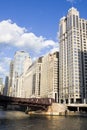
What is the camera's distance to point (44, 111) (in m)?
199

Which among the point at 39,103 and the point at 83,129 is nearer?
the point at 83,129

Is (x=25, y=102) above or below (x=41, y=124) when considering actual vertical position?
above

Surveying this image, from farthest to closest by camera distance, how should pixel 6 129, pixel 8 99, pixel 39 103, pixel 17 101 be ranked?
pixel 39 103
pixel 17 101
pixel 8 99
pixel 6 129

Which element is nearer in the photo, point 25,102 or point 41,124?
point 41,124

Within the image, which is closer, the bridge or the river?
the river

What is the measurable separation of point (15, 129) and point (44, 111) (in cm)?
11747

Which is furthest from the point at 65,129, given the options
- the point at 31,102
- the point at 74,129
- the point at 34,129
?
the point at 31,102

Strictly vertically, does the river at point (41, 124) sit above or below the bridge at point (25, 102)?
below

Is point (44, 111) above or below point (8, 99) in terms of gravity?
below

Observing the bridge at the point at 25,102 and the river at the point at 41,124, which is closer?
the river at the point at 41,124

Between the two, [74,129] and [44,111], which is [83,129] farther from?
[44,111]

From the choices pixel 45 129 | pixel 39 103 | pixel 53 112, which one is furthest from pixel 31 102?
pixel 45 129

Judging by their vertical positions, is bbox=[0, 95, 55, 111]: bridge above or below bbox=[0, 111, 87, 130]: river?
above

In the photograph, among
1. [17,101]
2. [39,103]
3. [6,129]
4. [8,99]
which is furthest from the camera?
[39,103]
